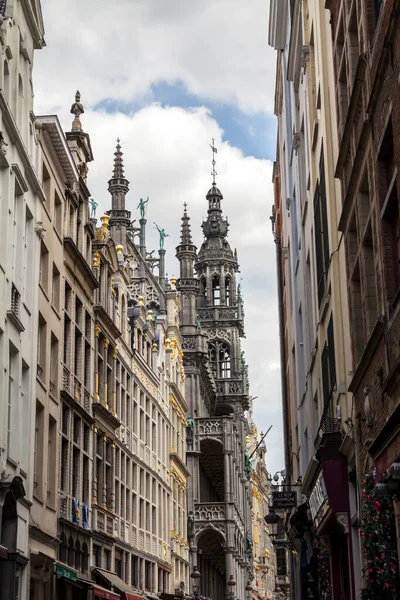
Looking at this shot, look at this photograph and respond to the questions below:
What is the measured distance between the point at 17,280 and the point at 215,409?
59450 millimetres

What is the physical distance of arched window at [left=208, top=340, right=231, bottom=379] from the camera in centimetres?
8469

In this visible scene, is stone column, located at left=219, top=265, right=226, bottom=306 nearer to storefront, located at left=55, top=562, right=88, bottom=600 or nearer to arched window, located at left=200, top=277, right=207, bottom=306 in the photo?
arched window, located at left=200, top=277, right=207, bottom=306

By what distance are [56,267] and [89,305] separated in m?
5.38

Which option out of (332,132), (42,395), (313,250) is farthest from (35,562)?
(332,132)

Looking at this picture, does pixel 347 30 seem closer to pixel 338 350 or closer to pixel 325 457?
pixel 338 350

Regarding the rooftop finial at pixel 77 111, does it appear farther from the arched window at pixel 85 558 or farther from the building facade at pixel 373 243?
the building facade at pixel 373 243

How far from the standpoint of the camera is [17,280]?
25812 mm

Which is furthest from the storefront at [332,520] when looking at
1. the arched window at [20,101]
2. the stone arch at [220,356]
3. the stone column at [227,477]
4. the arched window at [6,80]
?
the stone arch at [220,356]

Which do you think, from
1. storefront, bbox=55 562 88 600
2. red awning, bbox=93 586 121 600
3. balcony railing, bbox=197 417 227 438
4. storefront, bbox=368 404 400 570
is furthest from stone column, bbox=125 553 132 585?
storefront, bbox=368 404 400 570

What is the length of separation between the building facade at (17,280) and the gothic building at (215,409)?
39583 mm

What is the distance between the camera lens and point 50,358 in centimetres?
3117

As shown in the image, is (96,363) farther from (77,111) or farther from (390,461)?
(390,461)

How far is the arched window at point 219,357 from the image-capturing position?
84688 millimetres

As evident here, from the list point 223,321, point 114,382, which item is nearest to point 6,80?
point 114,382
